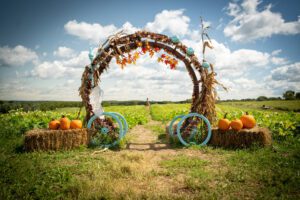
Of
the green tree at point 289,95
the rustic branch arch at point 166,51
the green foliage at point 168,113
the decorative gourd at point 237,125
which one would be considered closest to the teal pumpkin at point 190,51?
the rustic branch arch at point 166,51

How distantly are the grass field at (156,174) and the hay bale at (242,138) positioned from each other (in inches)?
12.7

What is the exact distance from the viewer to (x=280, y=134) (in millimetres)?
8914

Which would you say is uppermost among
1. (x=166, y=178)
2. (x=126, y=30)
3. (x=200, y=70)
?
(x=126, y=30)

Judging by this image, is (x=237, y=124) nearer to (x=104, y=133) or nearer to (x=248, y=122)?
(x=248, y=122)

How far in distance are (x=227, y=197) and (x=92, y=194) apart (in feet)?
7.34

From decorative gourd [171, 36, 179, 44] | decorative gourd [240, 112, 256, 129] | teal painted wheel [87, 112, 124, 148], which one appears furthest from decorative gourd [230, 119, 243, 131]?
teal painted wheel [87, 112, 124, 148]

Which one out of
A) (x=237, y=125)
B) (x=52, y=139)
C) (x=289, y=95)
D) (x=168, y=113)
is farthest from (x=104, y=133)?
(x=289, y=95)

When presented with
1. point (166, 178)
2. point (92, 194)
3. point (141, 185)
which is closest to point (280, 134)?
point (166, 178)

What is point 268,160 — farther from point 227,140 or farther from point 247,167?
point 227,140

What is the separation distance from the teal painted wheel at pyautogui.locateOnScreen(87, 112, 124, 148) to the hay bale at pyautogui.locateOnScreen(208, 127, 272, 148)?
339cm

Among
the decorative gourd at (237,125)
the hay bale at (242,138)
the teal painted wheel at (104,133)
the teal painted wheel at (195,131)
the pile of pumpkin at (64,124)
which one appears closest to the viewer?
the hay bale at (242,138)

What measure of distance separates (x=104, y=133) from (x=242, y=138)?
457 centimetres

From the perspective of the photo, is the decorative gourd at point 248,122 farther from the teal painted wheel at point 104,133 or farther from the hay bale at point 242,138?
the teal painted wheel at point 104,133

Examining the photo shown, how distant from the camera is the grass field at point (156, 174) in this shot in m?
4.12
